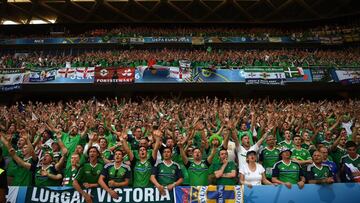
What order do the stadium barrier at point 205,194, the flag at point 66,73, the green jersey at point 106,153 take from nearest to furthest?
the stadium barrier at point 205,194 → the green jersey at point 106,153 → the flag at point 66,73

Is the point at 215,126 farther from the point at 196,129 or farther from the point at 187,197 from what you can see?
the point at 187,197

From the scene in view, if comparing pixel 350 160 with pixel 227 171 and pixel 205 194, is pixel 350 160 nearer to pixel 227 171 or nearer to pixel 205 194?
pixel 227 171

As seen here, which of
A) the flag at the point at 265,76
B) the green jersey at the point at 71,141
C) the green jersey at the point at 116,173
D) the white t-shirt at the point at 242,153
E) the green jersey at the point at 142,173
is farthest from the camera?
the flag at the point at 265,76

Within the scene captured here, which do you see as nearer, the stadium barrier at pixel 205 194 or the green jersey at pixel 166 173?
the stadium barrier at pixel 205 194

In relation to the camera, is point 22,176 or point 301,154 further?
point 301,154

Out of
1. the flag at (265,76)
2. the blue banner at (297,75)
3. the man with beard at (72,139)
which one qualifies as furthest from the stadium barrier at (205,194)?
the blue banner at (297,75)

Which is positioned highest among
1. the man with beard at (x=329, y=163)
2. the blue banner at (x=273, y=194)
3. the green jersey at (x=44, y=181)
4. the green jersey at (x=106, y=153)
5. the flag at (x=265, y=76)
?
the flag at (x=265, y=76)

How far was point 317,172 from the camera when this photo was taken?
4.91 metres

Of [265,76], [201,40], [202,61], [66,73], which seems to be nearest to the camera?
[265,76]

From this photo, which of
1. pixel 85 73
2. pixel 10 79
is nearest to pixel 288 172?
pixel 85 73

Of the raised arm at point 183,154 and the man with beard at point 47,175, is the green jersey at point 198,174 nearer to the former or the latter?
the raised arm at point 183,154

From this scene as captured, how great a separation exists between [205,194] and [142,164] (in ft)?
3.86

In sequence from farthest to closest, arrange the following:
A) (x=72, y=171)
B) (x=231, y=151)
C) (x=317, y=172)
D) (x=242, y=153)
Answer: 1. (x=231, y=151)
2. (x=242, y=153)
3. (x=317, y=172)
4. (x=72, y=171)

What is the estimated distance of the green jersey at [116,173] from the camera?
464 centimetres
